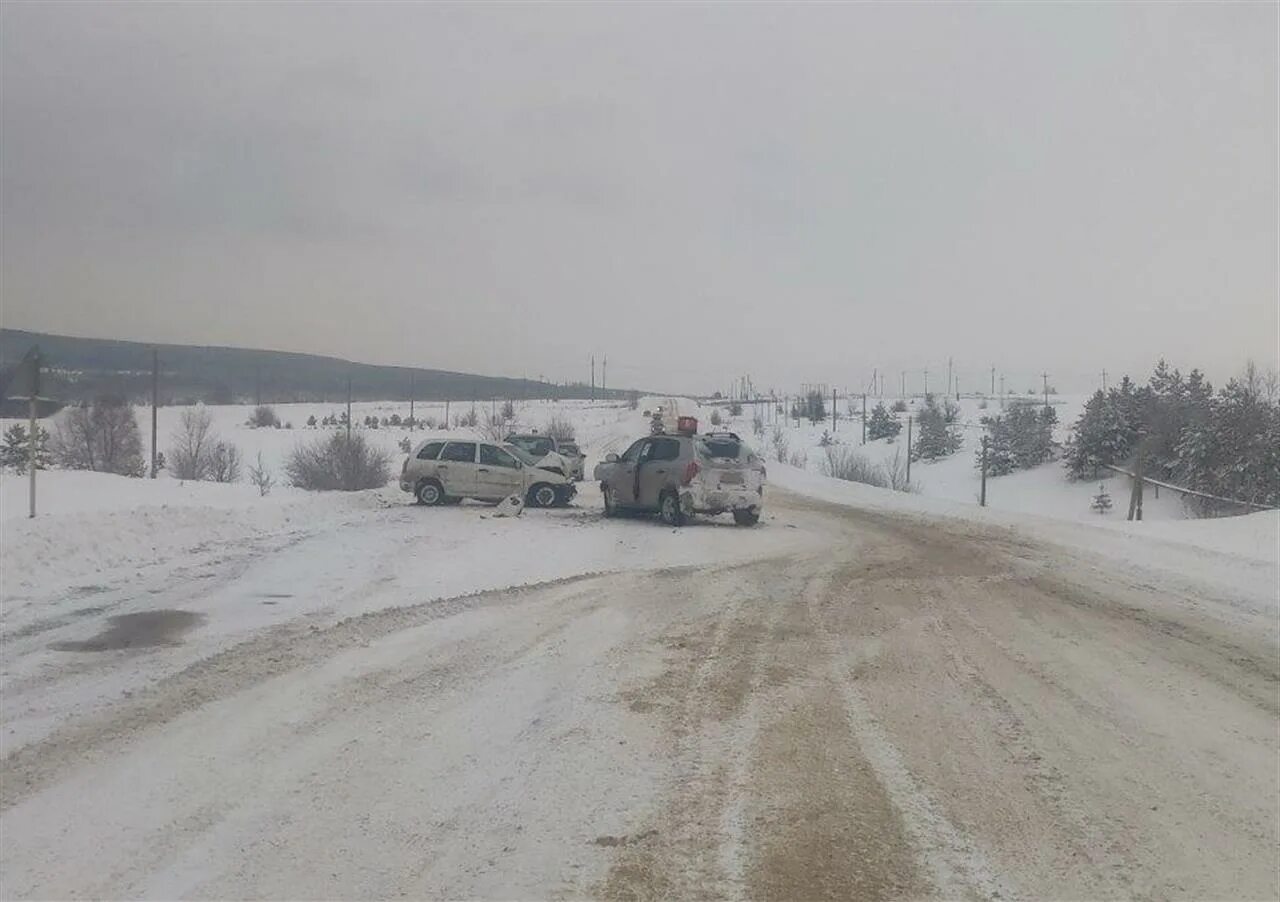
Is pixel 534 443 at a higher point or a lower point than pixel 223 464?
higher

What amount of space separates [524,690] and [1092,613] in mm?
7164

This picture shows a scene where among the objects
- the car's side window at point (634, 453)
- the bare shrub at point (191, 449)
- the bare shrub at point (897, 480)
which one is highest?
the car's side window at point (634, 453)

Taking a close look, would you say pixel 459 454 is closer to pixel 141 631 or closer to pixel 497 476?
pixel 497 476

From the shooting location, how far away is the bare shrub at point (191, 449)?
42.6 m

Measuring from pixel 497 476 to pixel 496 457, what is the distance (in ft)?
1.62

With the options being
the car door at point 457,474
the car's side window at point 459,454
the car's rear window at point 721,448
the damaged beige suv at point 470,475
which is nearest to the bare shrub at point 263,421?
the damaged beige suv at point 470,475

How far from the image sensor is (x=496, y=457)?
25.5 m

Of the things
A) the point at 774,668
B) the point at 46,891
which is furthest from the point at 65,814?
the point at 774,668

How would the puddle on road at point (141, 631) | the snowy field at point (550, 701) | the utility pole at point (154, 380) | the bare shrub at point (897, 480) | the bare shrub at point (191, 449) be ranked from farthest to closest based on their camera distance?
the bare shrub at point (897, 480)
the utility pole at point (154, 380)
the bare shrub at point (191, 449)
the puddle on road at point (141, 631)
the snowy field at point (550, 701)

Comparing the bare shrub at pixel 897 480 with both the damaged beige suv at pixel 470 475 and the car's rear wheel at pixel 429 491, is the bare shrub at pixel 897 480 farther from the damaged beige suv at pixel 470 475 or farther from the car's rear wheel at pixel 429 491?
the car's rear wheel at pixel 429 491

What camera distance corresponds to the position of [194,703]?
303 inches

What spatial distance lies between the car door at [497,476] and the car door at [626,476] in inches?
120

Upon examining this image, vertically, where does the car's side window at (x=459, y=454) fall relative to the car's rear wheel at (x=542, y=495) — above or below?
above

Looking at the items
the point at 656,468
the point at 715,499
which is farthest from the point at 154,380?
the point at 715,499
